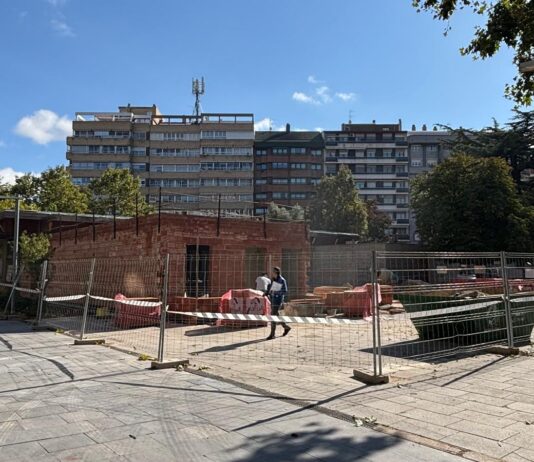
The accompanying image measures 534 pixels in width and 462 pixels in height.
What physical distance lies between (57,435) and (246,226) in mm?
15895

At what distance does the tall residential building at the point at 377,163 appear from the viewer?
105 m

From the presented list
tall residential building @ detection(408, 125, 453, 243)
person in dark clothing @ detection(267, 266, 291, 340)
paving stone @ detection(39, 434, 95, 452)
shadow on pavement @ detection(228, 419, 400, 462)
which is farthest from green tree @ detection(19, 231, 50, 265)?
tall residential building @ detection(408, 125, 453, 243)

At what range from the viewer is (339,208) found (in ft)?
202

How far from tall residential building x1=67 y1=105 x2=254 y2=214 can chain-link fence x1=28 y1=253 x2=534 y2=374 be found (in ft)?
269

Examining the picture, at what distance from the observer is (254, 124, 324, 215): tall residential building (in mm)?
102688

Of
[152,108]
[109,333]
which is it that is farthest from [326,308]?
[152,108]

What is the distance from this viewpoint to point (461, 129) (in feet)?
167

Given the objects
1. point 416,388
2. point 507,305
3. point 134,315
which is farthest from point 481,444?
point 134,315

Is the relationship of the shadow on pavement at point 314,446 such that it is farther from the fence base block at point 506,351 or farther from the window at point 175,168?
the window at point 175,168

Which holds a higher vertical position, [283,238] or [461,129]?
[461,129]

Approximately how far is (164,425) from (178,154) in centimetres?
9848

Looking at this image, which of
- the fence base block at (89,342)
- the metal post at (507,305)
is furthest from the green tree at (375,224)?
the metal post at (507,305)

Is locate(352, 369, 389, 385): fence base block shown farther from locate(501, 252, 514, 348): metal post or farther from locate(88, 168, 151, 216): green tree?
locate(88, 168, 151, 216): green tree

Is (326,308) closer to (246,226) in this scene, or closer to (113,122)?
(246,226)
